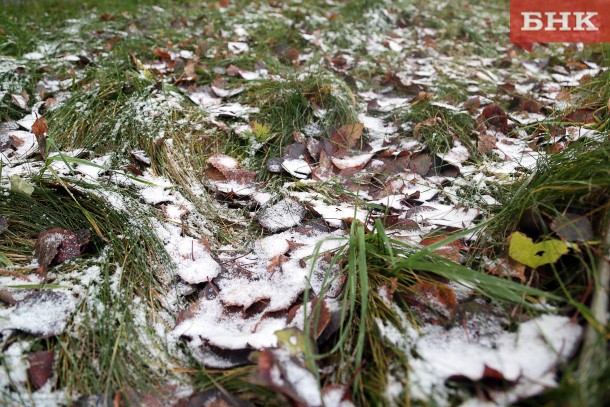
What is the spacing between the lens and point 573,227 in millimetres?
987

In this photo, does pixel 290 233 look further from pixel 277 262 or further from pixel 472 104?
pixel 472 104

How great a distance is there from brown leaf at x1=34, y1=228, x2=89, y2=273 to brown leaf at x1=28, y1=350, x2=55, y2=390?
306mm

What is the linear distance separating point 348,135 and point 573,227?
3.60 feet

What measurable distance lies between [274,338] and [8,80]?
6.76 feet

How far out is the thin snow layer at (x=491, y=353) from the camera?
0.80 m

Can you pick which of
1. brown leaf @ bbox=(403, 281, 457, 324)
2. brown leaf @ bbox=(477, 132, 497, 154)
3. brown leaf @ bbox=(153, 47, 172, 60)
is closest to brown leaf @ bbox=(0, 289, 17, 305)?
brown leaf @ bbox=(403, 281, 457, 324)

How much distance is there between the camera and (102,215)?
52.9 inches

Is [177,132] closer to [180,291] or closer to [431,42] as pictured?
[180,291]

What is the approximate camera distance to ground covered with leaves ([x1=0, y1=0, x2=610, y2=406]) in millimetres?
905

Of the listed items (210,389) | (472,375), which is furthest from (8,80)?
(472,375)

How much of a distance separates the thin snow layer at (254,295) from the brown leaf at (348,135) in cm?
65

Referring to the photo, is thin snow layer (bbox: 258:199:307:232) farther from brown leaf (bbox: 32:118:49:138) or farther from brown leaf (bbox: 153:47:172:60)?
brown leaf (bbox: 153:47:172:60)

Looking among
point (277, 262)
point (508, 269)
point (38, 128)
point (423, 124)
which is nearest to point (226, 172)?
point (277, 262)

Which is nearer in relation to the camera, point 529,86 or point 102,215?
point 102,215
